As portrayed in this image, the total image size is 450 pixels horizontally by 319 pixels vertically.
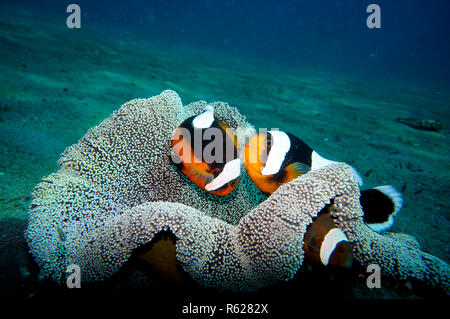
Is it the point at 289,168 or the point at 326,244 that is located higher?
the point at 289,168

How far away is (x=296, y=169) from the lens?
3.93ft

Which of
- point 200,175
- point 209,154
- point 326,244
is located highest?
point 209,154

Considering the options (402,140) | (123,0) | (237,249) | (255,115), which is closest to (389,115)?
(402,140)

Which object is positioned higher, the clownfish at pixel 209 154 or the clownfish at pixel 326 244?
the clownfish at pixel 209 154

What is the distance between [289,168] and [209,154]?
0.41m

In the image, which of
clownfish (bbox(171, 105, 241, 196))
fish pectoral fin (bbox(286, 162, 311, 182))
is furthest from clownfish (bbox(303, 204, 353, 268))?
clownfish (bbox(171, 105, 241, 196))

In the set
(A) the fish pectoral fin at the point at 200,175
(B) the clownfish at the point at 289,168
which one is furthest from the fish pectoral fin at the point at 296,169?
(A) the fish pectoral fin at the point at 200,175

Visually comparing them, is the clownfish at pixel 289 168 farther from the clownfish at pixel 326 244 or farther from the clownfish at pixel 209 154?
the clownfish at pixel 326 244

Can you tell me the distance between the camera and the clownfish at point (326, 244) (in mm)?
871

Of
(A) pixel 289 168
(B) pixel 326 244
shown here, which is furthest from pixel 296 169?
(B) pixel 326 244

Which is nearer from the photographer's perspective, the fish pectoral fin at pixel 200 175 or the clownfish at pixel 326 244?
the clownfish at pixel 326 244

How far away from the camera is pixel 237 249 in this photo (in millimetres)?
966

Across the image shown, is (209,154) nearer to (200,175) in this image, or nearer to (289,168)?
(200,175)

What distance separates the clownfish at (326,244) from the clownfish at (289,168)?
290mm
